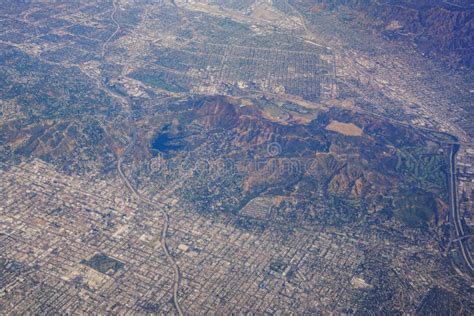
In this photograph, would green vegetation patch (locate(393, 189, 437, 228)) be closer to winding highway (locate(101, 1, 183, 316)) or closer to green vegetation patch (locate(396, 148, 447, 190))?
green vegetation patch (locate(396, 148, 447, 190))

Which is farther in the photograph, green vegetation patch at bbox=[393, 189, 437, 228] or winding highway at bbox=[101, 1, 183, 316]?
green vegetation patch at bbox=[393, 189, 437, 228]

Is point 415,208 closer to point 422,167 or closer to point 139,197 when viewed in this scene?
point 422,167

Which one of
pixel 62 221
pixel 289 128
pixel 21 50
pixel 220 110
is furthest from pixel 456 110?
pixel 21 50

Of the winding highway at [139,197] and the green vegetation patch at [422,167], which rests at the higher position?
the green vegetation patch at [422,167]

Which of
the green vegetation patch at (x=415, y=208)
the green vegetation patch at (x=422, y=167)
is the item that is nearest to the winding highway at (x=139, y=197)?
the green vegetation patch at (x=415, y=208)

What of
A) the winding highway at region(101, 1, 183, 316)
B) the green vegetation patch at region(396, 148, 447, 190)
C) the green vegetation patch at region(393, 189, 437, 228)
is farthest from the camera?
the green vegetation patch at region(396, 148, 447, 190)

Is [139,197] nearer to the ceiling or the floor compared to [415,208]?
nearer to the floor

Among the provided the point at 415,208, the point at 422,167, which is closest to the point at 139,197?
the point at 415,208

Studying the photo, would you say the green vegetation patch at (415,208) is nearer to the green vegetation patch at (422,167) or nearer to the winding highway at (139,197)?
the green vegetation patch at (422,167)

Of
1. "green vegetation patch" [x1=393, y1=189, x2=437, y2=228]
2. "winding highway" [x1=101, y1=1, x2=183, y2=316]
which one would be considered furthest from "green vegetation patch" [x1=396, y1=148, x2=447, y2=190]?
"winding highway" [x1=101, y1=1, x2=183, y2=316]

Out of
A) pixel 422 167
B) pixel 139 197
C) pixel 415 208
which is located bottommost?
pixel 139 197

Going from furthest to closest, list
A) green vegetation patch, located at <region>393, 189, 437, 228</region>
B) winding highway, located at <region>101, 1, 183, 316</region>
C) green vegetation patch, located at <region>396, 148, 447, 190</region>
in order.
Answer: green vegetation patch, located at <region>396, 148, 447, 190</region> < green vegetation patch, located at <region>393, 189, 437, 228</region> < winding highway, located at <region>101, 1, 183, 316</region>
